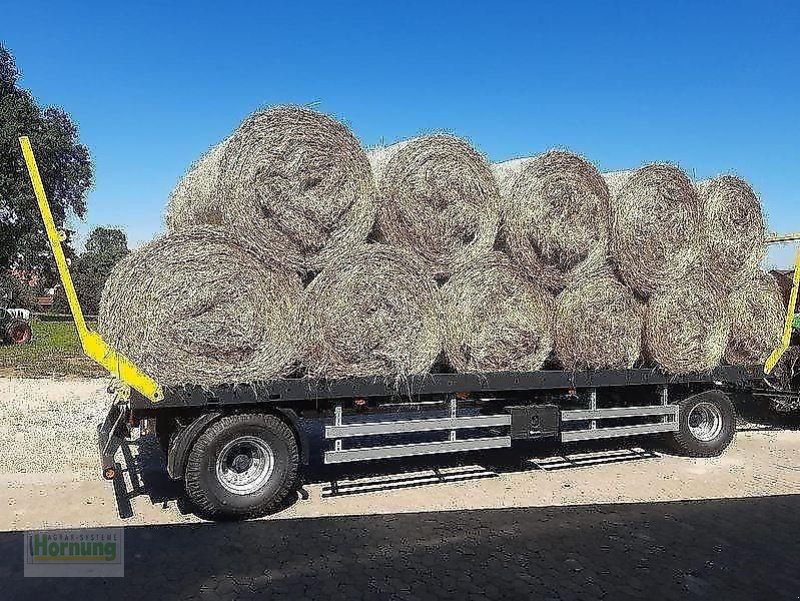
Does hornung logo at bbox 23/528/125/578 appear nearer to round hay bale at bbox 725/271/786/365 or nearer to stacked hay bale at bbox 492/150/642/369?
stacked hay bale at bbox 492/150/642/369

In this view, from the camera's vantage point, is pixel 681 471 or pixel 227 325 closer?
pixel 227 325

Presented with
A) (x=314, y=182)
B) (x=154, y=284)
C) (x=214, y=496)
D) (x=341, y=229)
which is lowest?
(x=214, y=496)

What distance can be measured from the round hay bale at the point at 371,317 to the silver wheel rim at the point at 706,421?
4106 millimetres

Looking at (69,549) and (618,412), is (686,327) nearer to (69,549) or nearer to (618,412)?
(618,412)

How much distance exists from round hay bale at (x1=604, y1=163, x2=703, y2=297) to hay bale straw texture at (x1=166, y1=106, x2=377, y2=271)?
2819 mm

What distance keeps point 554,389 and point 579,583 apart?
9.85 feet

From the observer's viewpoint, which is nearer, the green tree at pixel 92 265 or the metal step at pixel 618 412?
the metal step at pixel 618 412

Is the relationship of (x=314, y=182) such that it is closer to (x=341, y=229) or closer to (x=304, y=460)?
(x=341, y=229)

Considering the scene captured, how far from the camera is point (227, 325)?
5.68 meters

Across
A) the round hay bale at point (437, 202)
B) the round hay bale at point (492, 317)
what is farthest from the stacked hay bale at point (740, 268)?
the round hay bale at point (437, 202)

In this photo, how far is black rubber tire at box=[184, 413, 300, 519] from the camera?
5832 mm

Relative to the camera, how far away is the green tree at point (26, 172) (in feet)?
71.6

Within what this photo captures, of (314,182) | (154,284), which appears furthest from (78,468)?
(314,182)

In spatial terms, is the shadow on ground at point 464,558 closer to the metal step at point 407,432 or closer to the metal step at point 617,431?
the metal step at point 407,432
